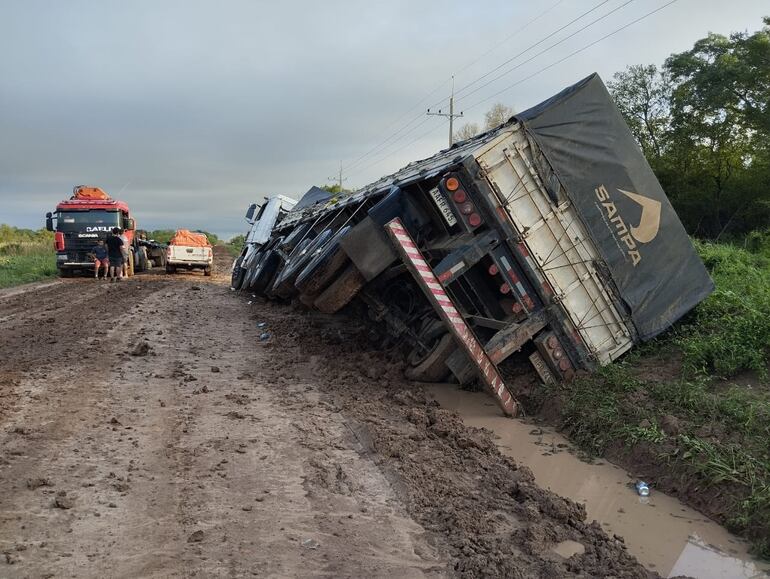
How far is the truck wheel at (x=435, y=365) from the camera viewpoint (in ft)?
19.5

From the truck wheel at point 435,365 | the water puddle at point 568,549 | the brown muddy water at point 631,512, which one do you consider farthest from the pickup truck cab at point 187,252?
the water puddle at point 568,549

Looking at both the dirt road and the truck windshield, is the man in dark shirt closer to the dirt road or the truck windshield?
the truck windshield

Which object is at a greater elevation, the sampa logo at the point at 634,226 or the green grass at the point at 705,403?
the sampa logo at the point at 634,226

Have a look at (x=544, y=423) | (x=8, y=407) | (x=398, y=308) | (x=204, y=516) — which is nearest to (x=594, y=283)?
(x=544, y=423)

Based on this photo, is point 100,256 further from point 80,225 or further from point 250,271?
point 250,271

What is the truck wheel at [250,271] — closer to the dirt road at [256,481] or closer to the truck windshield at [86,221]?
the truck windshield at [86,221]

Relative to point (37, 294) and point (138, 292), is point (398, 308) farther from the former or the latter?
point (37, 294)

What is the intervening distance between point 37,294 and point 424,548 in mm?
13207

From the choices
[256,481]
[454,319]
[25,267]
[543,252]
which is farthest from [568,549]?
[25,267]

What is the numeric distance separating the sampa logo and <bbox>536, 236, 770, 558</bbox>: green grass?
3.78 feet

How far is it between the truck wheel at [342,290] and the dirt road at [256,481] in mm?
733

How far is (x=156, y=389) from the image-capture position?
546 centimetres

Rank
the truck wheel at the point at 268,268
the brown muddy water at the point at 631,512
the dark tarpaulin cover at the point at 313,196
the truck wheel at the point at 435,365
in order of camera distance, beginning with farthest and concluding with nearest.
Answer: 1. the dark tarpaulin cover at the point at 313,196
2. the truck wheel at the point at 268,268
3. the truck wheel at the point at 435,365
4. the brown muddy water at the point at 631,512

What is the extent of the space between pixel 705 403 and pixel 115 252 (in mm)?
16242
